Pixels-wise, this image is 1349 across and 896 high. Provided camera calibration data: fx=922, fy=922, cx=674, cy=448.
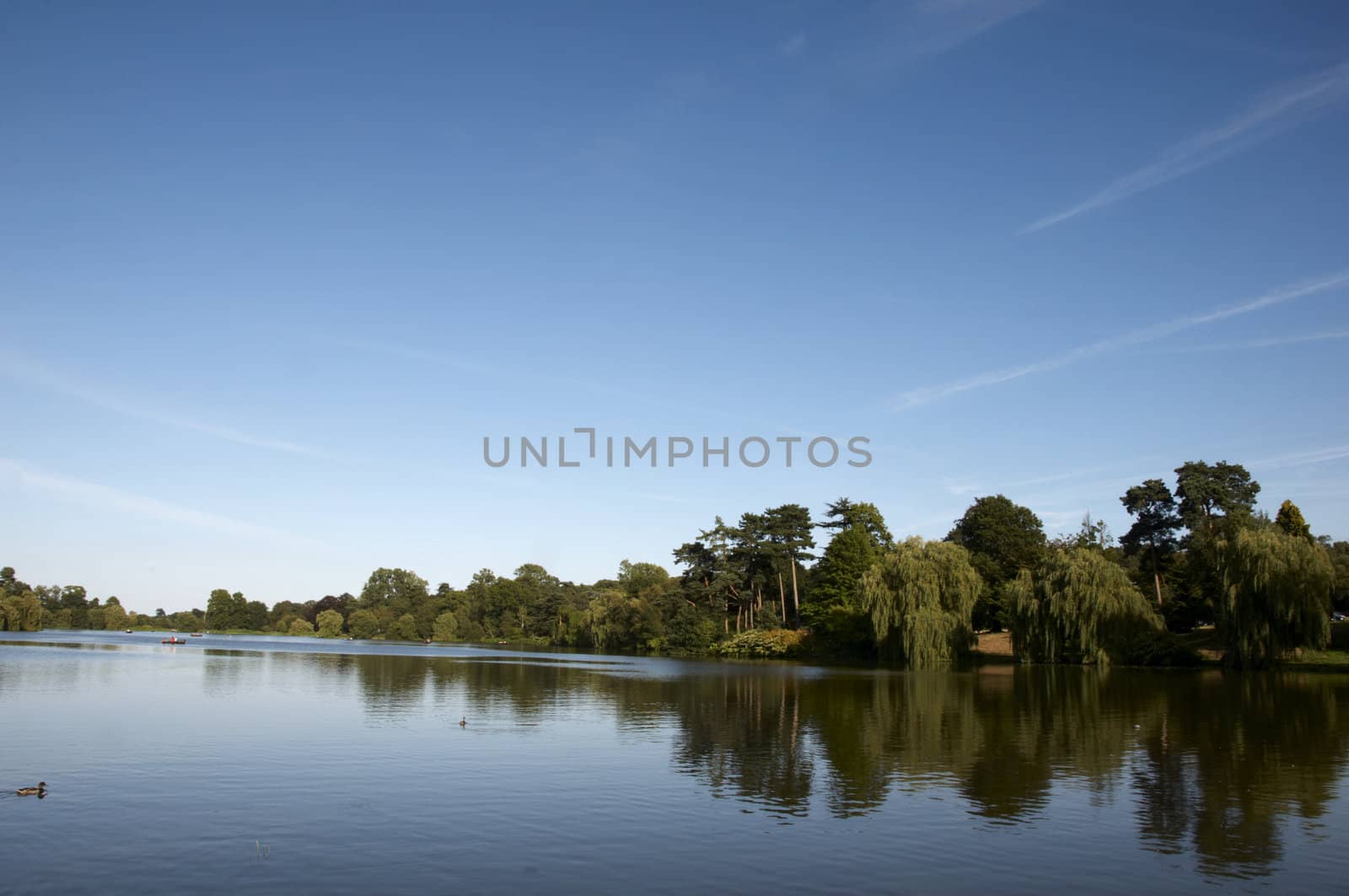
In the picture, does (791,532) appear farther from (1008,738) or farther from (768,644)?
(1008,738)

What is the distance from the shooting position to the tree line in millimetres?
55250

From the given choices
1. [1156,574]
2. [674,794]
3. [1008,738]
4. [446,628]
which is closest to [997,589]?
[1156,574]

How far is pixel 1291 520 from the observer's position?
80.5 metres

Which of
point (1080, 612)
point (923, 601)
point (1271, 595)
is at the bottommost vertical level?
point (1080, 612)

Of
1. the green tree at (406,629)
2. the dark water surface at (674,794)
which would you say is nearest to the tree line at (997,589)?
the dark water surface at (674,794)

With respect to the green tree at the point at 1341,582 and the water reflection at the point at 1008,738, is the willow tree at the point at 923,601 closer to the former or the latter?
the water reflection at the point at 1008,738

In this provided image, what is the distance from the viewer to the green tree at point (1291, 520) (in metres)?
79.2

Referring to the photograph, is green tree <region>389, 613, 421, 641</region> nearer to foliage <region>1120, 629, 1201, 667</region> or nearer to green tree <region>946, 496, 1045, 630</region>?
green tree <region>946, 496, 1045, 630</region>

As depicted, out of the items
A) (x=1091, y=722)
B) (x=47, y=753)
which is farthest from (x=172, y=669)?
(x=1091, y=722)

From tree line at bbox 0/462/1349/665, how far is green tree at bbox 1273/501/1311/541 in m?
0.18

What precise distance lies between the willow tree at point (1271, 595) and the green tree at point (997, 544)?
22.3 m

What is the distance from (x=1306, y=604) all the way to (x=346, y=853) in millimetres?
56320

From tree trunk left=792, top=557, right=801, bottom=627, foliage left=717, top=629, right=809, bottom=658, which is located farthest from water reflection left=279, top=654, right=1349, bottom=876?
tree trunk left=792, top=557, right=801, bottom=627

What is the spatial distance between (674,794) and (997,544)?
79.1m
